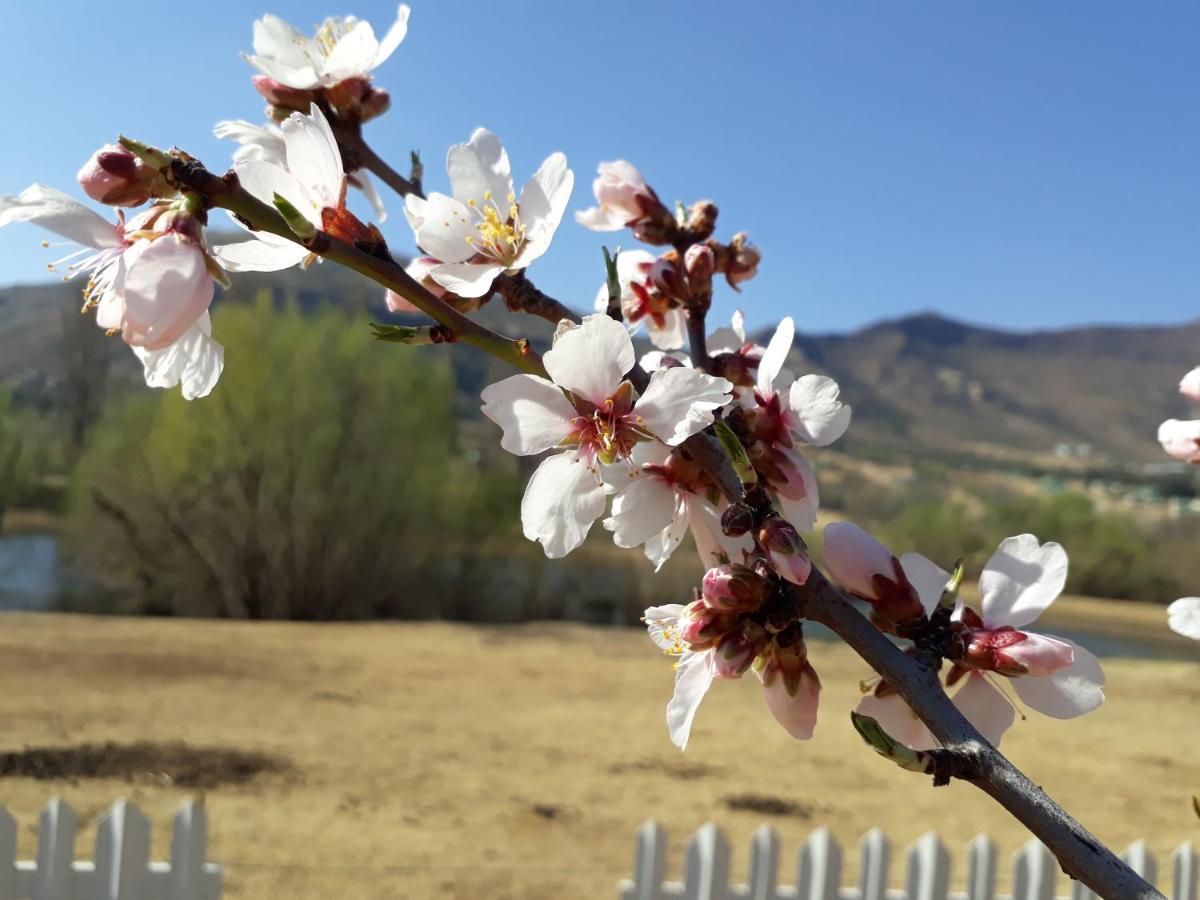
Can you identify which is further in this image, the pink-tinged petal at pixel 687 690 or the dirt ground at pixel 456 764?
the dirt ground at pixel 456 764

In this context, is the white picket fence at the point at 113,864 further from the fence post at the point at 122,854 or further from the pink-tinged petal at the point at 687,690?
the pink-tinged petal at the point at 687,690

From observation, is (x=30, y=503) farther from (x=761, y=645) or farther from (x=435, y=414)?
(x=761, y=645)

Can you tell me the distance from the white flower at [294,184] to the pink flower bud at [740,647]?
1.13 ft

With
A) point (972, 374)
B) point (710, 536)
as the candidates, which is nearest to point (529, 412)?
point (710, 536)

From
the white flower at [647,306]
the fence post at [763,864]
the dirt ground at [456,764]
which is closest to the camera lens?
the white flower at [647,306]

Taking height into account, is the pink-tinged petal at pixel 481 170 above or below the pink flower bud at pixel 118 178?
above

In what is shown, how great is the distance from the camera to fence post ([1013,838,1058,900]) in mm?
3199

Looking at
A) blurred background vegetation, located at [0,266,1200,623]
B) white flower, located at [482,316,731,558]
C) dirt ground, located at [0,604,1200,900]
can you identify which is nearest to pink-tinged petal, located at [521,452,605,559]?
white flower, located at [482,316,731,558]

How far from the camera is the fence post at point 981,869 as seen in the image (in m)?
3.19

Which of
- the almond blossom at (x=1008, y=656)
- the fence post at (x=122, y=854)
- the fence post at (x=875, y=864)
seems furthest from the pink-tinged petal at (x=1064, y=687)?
the fence post at (x=122, y=854)

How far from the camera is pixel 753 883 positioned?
10.1 ft

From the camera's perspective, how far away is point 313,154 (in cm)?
63

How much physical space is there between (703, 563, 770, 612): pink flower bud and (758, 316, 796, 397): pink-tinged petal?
163 mm

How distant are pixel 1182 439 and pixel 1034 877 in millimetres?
2931
